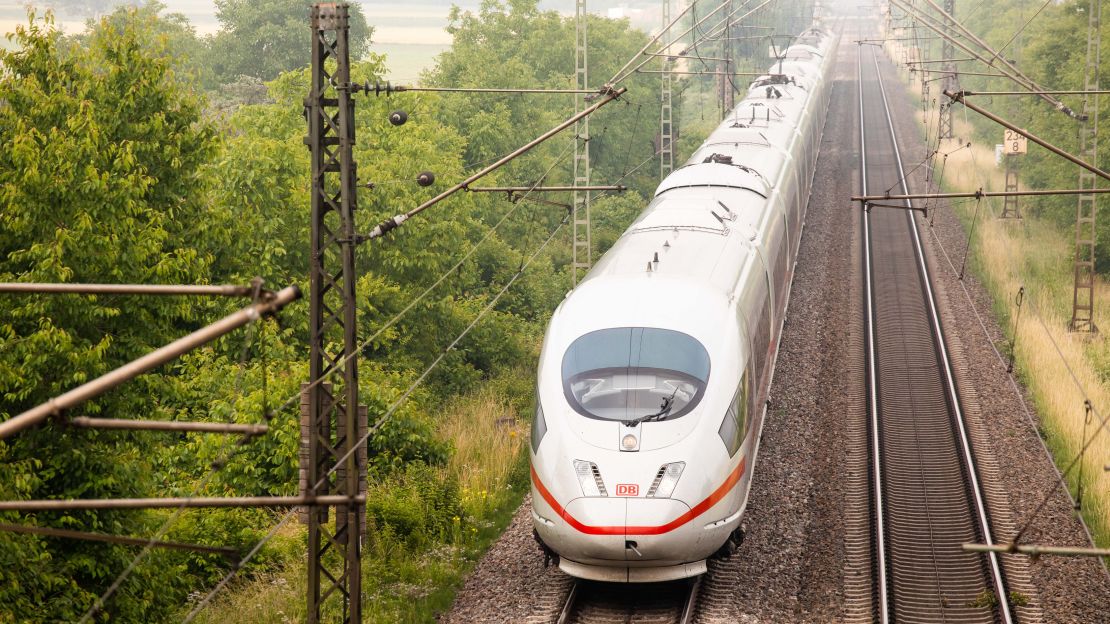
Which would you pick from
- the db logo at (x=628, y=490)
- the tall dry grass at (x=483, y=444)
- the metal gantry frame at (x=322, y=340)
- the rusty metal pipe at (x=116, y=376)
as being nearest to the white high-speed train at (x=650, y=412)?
the db logo at (x=628, y=490)

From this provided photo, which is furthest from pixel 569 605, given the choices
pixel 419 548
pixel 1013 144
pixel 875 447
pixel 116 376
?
pixel 1013 144

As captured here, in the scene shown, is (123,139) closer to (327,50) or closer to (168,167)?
(168,167)

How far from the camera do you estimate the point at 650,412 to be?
12195 mm

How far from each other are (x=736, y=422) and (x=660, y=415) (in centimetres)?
103

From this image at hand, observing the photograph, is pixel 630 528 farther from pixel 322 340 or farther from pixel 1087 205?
pixel 1087 205

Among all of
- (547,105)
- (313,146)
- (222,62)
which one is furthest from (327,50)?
(222,62)

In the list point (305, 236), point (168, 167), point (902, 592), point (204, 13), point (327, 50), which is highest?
point (204, 13)

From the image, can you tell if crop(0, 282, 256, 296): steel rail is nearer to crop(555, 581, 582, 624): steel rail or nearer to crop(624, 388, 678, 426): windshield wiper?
crop(624, 388, 678, 426): windshield wiper

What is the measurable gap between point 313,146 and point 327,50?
1.04 meters

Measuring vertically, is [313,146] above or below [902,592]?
above

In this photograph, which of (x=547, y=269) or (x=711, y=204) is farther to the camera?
(x=547, y=269)

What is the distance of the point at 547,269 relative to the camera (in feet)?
113

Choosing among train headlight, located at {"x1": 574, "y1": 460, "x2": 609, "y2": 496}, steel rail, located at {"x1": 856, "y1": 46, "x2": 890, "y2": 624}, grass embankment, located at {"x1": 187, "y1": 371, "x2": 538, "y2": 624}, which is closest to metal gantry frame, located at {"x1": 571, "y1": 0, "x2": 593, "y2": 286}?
grass embankment, located at {"x1": 187, "y1": 371, "x2": 538, "y2": 624}

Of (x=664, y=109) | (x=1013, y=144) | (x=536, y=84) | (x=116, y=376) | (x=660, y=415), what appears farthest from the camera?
(x=536, y=84)
